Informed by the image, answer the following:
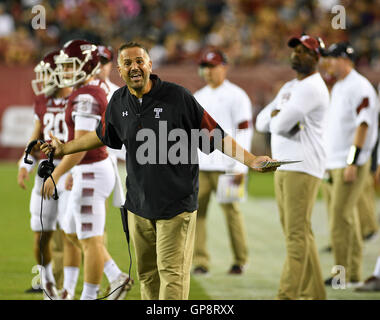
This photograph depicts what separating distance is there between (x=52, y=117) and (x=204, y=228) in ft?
8.10

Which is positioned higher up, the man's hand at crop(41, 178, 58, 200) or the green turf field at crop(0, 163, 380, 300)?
the man's hand at crop(41, 178, 58, 200)

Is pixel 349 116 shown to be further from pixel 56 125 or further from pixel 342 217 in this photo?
pixel 56 125

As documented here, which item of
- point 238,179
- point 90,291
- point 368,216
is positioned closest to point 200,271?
point 238,179

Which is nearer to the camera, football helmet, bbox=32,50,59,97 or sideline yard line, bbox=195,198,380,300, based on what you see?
football helmet, bbox=32,50,59,97

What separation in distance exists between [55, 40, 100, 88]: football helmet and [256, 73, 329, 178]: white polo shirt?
146 centimetres

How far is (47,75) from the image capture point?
5.74 metres

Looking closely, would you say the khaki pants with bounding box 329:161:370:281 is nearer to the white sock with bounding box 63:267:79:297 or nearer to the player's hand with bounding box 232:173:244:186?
the player's hand with bounding box 232:173:244:186

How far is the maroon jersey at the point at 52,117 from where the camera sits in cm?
582

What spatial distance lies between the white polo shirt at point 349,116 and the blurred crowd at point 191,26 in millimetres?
10722

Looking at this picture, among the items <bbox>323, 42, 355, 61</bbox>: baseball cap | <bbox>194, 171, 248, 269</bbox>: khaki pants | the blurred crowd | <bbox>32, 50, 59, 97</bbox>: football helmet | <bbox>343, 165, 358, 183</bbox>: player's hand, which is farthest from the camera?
the blurred crowd

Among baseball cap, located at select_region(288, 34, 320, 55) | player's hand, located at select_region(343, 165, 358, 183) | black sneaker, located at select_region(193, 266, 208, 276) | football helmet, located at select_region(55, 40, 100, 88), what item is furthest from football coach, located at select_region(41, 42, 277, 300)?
black sneaker, located at select_region(193, 266, 208, 276)

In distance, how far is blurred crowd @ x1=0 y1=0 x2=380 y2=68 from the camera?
18281 mm

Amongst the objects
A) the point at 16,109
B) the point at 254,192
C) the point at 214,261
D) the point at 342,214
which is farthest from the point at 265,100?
the point at 342,214

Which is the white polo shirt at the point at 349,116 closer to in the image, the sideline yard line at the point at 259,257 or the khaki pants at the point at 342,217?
the khaki pants at the point at 342,217
